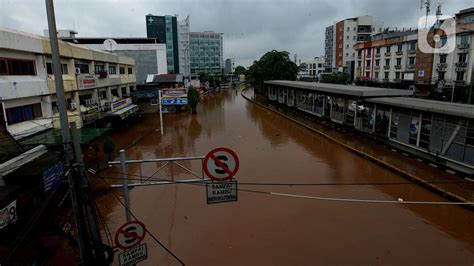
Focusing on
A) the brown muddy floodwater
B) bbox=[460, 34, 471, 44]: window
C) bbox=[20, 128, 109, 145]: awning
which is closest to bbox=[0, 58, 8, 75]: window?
bbox=[20, 128, 109, 145]: awning

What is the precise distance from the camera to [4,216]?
7.54 meters

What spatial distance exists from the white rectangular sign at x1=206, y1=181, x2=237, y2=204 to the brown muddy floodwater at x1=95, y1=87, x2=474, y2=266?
7.26ft

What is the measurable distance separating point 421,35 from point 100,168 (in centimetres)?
4394

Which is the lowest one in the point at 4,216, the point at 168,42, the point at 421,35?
the point at 4,216

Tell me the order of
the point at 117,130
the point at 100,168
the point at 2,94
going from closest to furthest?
the point at 2,94 < the point at 100,168 < the point at 117,130

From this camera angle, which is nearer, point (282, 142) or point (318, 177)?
point (318, 177)

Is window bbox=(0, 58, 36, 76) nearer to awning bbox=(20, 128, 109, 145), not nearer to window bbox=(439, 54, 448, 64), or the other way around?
awning bbox=(20, 128, 109, 145)

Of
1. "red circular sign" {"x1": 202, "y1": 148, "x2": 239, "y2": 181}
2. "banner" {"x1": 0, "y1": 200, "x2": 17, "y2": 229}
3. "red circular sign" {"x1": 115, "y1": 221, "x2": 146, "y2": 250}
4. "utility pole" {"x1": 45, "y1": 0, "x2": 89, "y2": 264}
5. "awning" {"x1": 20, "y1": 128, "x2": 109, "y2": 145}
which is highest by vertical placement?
"utility pole" {"x1": 45, "y1": 0, "x2": 89, "y2": 264}

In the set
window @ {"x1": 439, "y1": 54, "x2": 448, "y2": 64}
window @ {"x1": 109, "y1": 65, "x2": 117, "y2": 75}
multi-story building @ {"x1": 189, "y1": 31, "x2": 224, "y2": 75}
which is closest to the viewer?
window @ {"x1": 109, "y1": 65, "x2": 117, "y2": 75}

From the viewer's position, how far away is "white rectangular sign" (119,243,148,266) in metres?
5.27

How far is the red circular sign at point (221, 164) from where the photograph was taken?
6.17 m

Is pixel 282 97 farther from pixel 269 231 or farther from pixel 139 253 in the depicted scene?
pixel 139 253

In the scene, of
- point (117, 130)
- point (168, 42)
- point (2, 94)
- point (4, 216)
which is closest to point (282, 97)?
point (117, 130)

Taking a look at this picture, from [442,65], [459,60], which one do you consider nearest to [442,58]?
[442,65]
